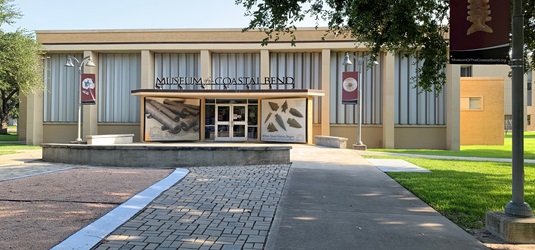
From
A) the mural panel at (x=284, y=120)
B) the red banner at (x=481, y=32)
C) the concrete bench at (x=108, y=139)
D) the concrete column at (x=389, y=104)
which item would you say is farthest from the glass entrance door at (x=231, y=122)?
the red banner at (x=481, y=32)

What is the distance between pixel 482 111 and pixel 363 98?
35.3 ft

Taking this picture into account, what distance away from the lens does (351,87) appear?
2211 cm

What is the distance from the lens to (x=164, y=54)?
95.2 feet

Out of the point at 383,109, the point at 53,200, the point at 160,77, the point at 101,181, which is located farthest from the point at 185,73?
the point at 53,200

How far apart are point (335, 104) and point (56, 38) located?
21.1 metres

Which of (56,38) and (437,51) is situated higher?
(56,38)

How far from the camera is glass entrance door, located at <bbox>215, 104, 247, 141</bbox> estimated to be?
88.0ft

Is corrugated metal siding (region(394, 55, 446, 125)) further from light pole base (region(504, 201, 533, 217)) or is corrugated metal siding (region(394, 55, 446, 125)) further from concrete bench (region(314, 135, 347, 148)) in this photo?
light pole base (region(504, 201, 533, 217))

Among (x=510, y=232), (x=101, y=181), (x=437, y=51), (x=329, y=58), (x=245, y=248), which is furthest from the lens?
(x=329, y=58)

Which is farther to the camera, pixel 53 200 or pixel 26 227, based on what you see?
pixel 53 200

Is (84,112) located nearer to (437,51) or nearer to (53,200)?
(53,200)

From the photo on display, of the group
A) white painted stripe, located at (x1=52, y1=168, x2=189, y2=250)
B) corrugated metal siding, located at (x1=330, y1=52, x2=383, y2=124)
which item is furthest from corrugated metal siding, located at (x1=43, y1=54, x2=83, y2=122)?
white painted stripe, located at (x1=52, y1=168, x2=189, y2=250)

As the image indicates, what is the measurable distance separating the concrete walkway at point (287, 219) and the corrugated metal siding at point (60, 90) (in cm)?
2382

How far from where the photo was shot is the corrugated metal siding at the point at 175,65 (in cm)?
2888
